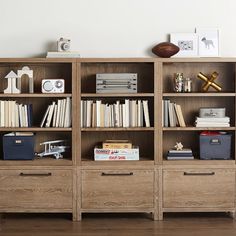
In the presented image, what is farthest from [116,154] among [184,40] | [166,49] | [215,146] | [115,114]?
[184,40]

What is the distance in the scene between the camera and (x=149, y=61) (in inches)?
176

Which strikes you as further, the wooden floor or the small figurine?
the small figurine

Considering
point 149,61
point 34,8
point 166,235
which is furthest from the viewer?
point 34,8

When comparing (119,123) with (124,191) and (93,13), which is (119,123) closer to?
(124,191)

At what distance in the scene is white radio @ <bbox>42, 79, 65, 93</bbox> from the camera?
455cm

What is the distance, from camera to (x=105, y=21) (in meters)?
4.79

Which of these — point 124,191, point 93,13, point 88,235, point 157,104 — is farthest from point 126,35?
point 88,235

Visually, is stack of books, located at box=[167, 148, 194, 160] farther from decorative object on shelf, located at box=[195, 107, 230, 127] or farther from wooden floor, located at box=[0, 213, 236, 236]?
wooden floor, located at box=[0, 213, 236, 236]

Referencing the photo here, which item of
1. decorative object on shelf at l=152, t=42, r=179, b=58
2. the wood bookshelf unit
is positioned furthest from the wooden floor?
decorative object on shelf at l=152, t=42, r=179, b=58

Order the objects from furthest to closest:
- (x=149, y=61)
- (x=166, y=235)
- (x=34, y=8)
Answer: (x=34, y=8) → (x=149, y=61) → (x=166, y=235)

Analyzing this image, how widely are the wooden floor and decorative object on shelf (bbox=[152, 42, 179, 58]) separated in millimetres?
1407

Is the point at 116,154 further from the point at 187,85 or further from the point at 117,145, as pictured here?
the point at 187,85

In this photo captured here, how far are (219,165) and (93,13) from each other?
1.74 metres

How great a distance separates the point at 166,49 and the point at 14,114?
4.66ft
